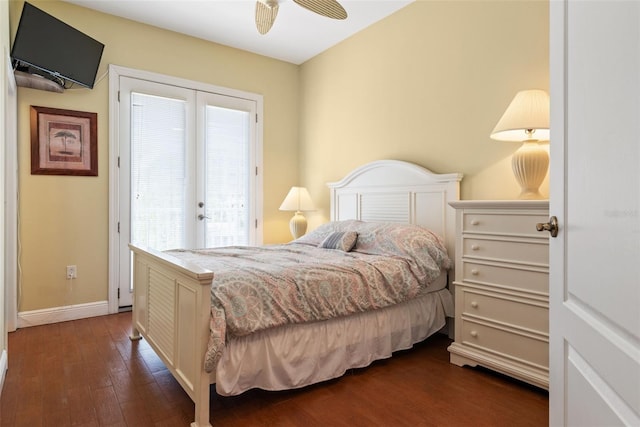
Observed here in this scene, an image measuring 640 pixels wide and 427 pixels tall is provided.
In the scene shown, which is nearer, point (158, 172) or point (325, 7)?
point (325, 7)

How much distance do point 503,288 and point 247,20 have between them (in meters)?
3.31

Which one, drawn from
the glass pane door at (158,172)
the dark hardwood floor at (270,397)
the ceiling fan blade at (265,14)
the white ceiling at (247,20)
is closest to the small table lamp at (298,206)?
the glass pane door at (158,172)

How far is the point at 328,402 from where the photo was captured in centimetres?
203

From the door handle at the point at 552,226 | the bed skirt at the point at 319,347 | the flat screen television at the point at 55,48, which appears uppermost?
the flat screen television at the point at 55,48

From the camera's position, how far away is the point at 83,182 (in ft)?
11.7

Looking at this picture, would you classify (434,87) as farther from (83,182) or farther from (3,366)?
(3,366)

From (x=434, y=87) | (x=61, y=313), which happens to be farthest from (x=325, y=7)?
(x=61, y=313)

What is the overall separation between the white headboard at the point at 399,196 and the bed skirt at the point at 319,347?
2.11 ft

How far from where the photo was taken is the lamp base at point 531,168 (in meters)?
2.33

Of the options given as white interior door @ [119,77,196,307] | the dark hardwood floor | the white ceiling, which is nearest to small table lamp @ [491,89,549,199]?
the dark hardwood floor

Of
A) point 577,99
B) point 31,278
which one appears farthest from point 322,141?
point 577,99

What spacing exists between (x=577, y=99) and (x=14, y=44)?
3.79 m

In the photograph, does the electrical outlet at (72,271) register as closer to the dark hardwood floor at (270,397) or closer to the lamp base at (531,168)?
the dark hardwood floor at (270,397)

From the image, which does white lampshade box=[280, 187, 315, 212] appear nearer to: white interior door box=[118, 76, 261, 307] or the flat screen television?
white interior door box=[118, 76, 261, 307]
